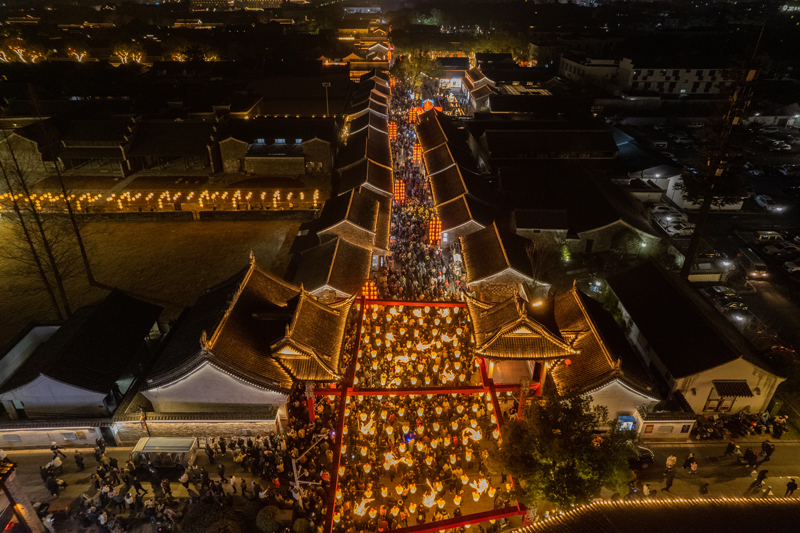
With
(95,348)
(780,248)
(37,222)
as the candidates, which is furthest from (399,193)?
(780,248)

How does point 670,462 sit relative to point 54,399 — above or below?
below

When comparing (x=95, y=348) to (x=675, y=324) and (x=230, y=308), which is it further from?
(x=675, y=324)

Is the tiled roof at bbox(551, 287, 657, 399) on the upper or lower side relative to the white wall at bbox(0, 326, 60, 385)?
upper

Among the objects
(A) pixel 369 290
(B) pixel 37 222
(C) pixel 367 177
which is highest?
(B) pixel 37 222

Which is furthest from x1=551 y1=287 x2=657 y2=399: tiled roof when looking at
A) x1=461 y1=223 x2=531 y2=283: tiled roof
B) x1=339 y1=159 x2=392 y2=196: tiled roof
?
x1=339 y1=159 x2=392 y2=196: tiled roof

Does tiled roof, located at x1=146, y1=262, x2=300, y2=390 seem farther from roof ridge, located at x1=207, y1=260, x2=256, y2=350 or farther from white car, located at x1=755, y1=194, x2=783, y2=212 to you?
white car, located at x1=755, y1=194, x2=783, y2=212

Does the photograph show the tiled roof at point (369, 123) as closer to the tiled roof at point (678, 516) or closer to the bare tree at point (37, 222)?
the bare tree at point (37, 222)

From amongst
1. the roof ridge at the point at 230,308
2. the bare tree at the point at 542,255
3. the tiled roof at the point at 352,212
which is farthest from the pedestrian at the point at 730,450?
the tiled roof at the point at 352,212
